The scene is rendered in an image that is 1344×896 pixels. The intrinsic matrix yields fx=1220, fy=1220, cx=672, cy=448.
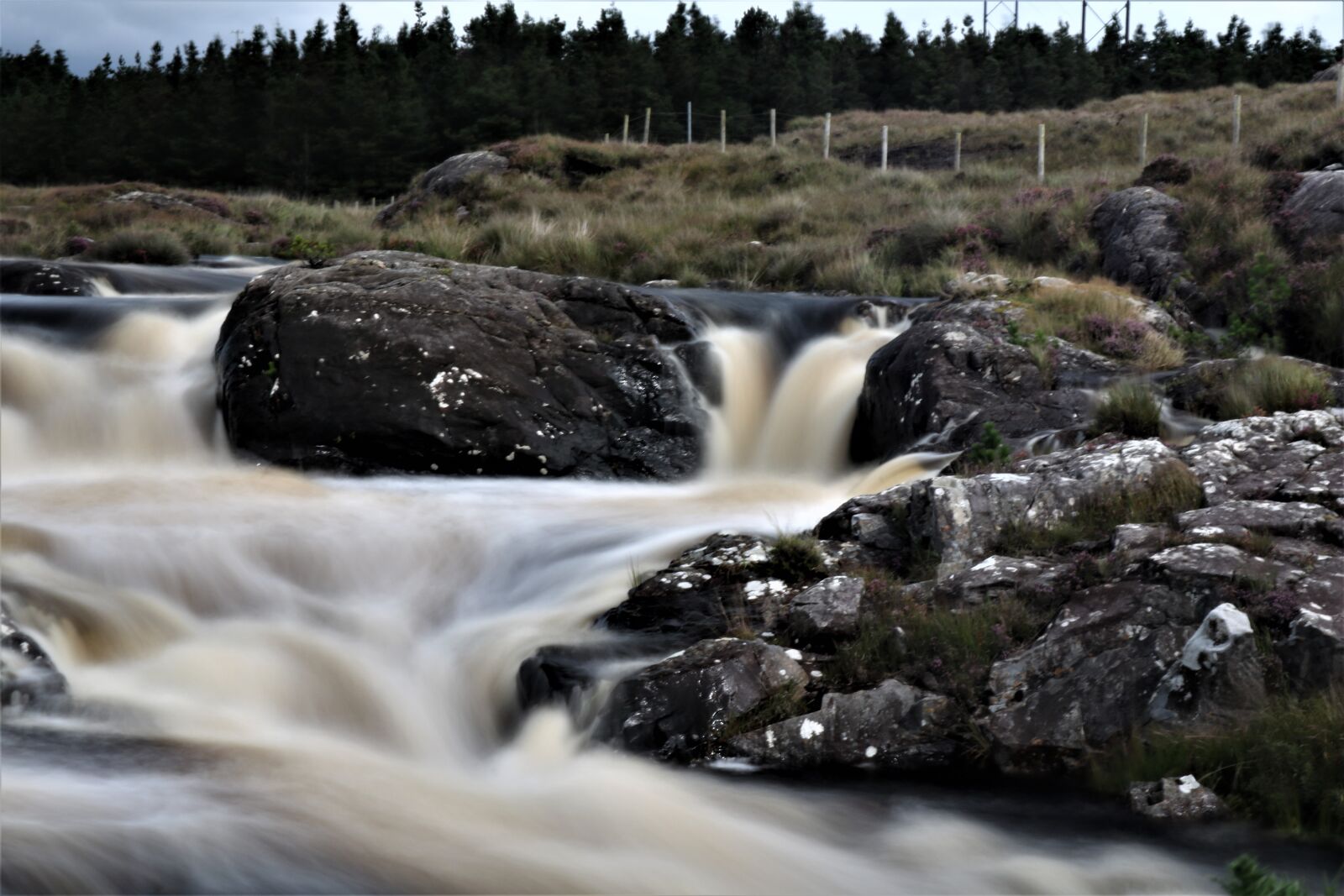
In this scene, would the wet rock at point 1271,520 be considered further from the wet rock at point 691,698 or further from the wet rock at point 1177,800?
the wet rock at point 691,698

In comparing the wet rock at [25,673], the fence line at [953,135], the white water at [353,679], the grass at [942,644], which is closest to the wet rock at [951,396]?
the white water at [353,679]

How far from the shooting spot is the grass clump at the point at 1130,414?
9023mm

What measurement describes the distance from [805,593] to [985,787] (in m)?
1.57

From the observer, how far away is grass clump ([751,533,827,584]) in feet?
24.1

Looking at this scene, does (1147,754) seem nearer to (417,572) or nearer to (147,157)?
(417,572)

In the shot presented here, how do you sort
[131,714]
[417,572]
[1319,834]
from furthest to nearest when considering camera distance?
[417,572] < [131,714] < [1319,834]

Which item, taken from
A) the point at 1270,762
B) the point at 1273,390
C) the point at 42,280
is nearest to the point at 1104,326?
the point at 1273,390

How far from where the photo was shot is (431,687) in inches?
277

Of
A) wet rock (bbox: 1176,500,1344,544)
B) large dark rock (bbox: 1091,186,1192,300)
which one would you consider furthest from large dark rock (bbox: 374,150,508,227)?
wet rock (bbox: 1176,500,1344,544)

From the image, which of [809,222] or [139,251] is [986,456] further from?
[139,251]

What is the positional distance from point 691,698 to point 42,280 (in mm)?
11823

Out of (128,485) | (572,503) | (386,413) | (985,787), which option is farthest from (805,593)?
(128,485)

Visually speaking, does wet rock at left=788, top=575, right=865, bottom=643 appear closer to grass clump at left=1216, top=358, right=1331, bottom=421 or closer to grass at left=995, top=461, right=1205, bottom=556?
grass at left=995, top=461, right=1205, bottom=556

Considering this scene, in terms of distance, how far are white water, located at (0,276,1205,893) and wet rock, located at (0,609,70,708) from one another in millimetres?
131
